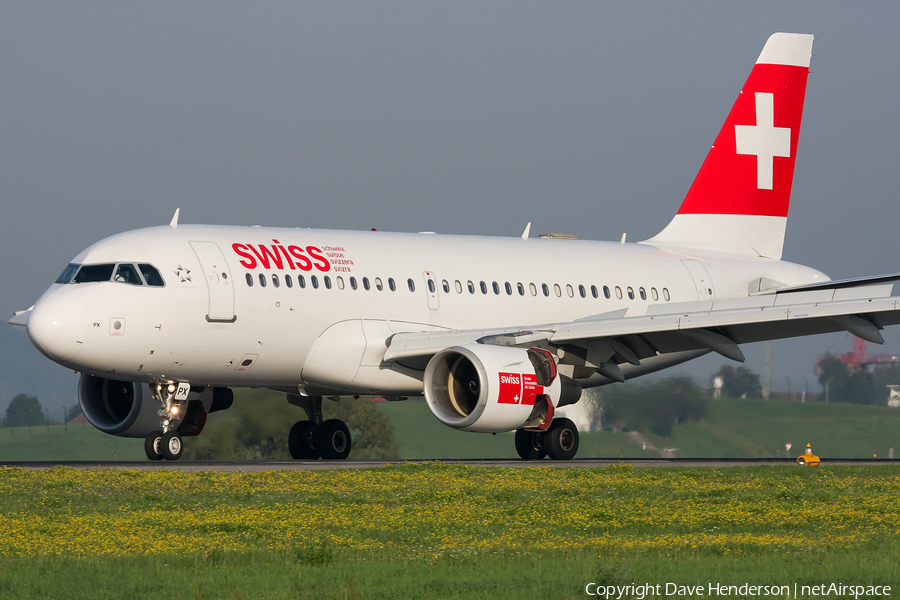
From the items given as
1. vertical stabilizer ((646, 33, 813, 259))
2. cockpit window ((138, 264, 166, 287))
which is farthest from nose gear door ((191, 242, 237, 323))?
vertical stabilizer ((646, 33, 813, 259))

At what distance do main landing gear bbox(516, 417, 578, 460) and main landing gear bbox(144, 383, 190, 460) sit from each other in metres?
6.13

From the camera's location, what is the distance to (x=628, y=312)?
25.0 meters

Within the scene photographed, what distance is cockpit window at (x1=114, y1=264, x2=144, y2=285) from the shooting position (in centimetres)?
1980

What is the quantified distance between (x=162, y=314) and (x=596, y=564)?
12.0 m

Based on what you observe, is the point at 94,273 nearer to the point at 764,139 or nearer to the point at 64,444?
the point at 764,139

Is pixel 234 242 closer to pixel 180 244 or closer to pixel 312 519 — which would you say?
pixel 180 244

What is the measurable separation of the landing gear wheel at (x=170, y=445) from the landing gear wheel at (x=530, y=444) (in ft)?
20.9

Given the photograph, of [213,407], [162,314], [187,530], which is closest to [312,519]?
[187,530]

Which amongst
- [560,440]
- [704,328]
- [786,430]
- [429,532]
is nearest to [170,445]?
[560,440]

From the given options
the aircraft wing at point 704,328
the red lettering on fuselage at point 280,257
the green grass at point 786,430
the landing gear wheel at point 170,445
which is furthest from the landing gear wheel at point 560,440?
the landing gear wheel at point 170,445

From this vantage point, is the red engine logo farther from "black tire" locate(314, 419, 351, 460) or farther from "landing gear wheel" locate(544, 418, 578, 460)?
"black tire" locate(314, 419, 351, 460)

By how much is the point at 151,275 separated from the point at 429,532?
32.7ft

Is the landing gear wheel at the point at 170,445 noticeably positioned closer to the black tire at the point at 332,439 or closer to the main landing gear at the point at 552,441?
the black tire at the point at 332,439

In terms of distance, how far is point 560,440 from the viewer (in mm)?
22984
